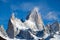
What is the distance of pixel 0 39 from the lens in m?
14.5

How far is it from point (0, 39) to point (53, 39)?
495 ft

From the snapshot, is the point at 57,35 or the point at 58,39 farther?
the point at 57,35

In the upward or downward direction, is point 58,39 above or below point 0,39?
above

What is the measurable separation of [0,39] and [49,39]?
508ft

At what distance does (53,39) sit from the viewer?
16425 centimetres

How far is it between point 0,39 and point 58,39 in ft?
486

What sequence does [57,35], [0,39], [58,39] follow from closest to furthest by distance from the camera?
1. [0,39]
2. [58,39]
3. [57,35]

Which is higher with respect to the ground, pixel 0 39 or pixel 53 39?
pixel 53 39

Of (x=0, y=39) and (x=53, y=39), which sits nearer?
(x=0, y=39)

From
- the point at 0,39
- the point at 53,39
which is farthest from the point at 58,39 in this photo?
the point at 0,39

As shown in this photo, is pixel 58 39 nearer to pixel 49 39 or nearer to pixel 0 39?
pixel 49 39

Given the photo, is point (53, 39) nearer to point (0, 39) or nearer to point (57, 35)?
point (57, 35)

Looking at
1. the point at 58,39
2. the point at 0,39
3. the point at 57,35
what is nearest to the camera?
the point at 0,39

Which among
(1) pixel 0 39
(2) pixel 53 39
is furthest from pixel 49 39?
(1) pixel 0 39
